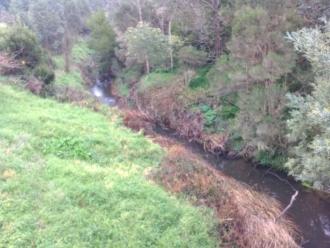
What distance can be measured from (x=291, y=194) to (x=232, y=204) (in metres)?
4.36

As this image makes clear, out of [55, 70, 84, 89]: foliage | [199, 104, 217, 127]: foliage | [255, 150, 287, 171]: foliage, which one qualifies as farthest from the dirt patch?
[55, 70, 84, 89]: foliage

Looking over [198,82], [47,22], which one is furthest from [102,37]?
[198,82]

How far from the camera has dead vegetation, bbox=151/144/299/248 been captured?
1110 cm

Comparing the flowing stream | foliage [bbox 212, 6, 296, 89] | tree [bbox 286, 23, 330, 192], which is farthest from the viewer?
foliage [bbox 212, 6, 296, 89]

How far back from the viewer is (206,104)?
22734mm

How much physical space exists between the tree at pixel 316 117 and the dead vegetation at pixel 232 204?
1658 mm

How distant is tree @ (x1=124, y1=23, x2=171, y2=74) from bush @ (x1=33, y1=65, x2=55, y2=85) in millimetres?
6058

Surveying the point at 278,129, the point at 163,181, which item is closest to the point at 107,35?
the point at 278,129

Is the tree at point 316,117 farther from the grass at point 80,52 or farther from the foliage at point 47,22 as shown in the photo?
the foliage at point 47,22

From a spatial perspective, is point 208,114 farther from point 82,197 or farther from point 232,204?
point 82,197

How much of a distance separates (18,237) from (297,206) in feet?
30.9

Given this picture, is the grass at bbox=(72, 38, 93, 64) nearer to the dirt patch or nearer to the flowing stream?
the flowing stream

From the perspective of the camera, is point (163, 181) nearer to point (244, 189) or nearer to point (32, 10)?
point (244, 189)

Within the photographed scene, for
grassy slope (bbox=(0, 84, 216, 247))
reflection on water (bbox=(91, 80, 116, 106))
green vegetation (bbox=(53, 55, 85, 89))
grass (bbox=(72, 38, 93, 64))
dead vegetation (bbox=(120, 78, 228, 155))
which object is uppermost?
grassy slope (bbox=(0, 84, 216, 247))
